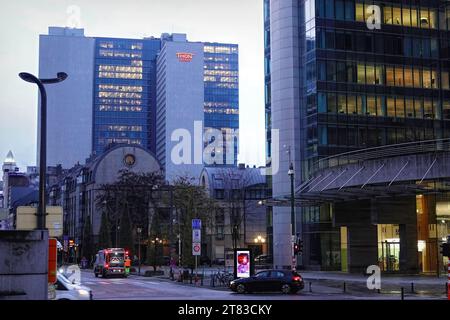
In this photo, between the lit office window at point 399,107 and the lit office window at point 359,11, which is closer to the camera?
the lit office window at point 359,11

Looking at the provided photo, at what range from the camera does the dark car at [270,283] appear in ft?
114

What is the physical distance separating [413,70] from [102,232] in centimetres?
5000

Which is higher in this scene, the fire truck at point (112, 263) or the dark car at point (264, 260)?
the fire truck at point (112, 263)

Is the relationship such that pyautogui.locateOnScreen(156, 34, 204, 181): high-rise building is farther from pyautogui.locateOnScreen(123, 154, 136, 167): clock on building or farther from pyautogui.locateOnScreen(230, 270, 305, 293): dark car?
pyautogui.locateOnScreen(230, 270, 305, 293): dark car

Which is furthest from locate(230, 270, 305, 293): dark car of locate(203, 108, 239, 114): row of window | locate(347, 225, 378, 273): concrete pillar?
locate(203, 108, 239, 114): row of window

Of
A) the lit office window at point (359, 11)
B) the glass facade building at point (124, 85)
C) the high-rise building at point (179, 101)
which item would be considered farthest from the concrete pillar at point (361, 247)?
the high-rise building at point (179, 101)

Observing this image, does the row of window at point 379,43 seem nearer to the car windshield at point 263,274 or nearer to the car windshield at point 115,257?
the car windshield at point 115,257

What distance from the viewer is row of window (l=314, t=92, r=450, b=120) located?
237ft

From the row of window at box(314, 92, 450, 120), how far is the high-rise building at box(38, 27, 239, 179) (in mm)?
12682

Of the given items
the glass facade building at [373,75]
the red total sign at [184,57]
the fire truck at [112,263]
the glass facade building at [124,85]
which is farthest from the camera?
the red total sign at [184,57]

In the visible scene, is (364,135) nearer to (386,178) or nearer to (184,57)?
(386,178)

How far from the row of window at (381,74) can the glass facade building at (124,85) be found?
20619 millimetres

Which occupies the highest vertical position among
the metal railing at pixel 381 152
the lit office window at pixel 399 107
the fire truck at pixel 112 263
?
the lit office window at pixel 399 107
